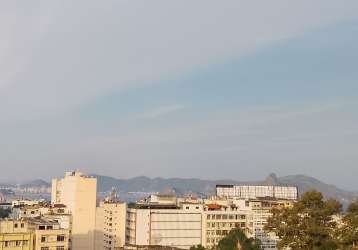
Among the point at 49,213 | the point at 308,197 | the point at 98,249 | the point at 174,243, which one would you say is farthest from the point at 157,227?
the point at 308,197

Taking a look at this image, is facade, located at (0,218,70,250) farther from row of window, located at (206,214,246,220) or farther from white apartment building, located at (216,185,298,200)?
white apartment building, located at (216,185,298,200)

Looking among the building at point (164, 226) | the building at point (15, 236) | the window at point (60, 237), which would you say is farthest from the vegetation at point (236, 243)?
the building at point (164, 226)

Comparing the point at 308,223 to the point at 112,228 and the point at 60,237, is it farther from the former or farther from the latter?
the point at 112,228

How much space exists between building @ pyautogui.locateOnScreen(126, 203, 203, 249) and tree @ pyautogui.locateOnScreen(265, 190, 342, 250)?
37148 mm

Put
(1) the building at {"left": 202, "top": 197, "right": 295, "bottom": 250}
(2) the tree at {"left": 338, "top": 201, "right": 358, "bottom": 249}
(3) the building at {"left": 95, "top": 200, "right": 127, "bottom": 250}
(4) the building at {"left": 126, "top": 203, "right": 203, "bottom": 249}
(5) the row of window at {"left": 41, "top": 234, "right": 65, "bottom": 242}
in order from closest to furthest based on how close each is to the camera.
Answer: (2) the tree at {"left": 338, "top": 201, "right": 358, "bottom": 249} < (5) the row of window at {"left": 41, "top": 234, "right": 65, "bottom": 242} < (4) the building at {"left": 126, "top": 203, "right": 203, "bottom": 249} < (1) the building at {"left": 202, "top": 197, "right": 295, "bottom": 250} < (3) the building at {"left": 95, "top": 200, "right": 127, "bottom": 250}

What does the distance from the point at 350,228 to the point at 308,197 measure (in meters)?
3.66

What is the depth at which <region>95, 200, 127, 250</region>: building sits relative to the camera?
68.8m

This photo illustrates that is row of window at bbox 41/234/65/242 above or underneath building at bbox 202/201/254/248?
underneath

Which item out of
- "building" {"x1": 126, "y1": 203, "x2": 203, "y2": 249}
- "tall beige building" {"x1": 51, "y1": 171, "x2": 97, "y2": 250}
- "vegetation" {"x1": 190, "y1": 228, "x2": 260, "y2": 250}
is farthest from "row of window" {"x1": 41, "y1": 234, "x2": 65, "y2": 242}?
"building" {"x1": 126, "y1": 203, "x2": 203, "y2": 249}

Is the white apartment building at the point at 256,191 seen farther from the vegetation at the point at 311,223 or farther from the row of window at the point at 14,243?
the vegetation at the point at 311,223

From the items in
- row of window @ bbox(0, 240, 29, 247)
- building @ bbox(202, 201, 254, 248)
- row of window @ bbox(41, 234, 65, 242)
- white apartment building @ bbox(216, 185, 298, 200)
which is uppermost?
white apartment building @ bbox(216, 185, 298, 200)

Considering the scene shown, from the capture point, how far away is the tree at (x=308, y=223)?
2967 cm

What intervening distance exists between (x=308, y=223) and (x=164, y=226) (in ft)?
129

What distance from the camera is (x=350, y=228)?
27688mm
